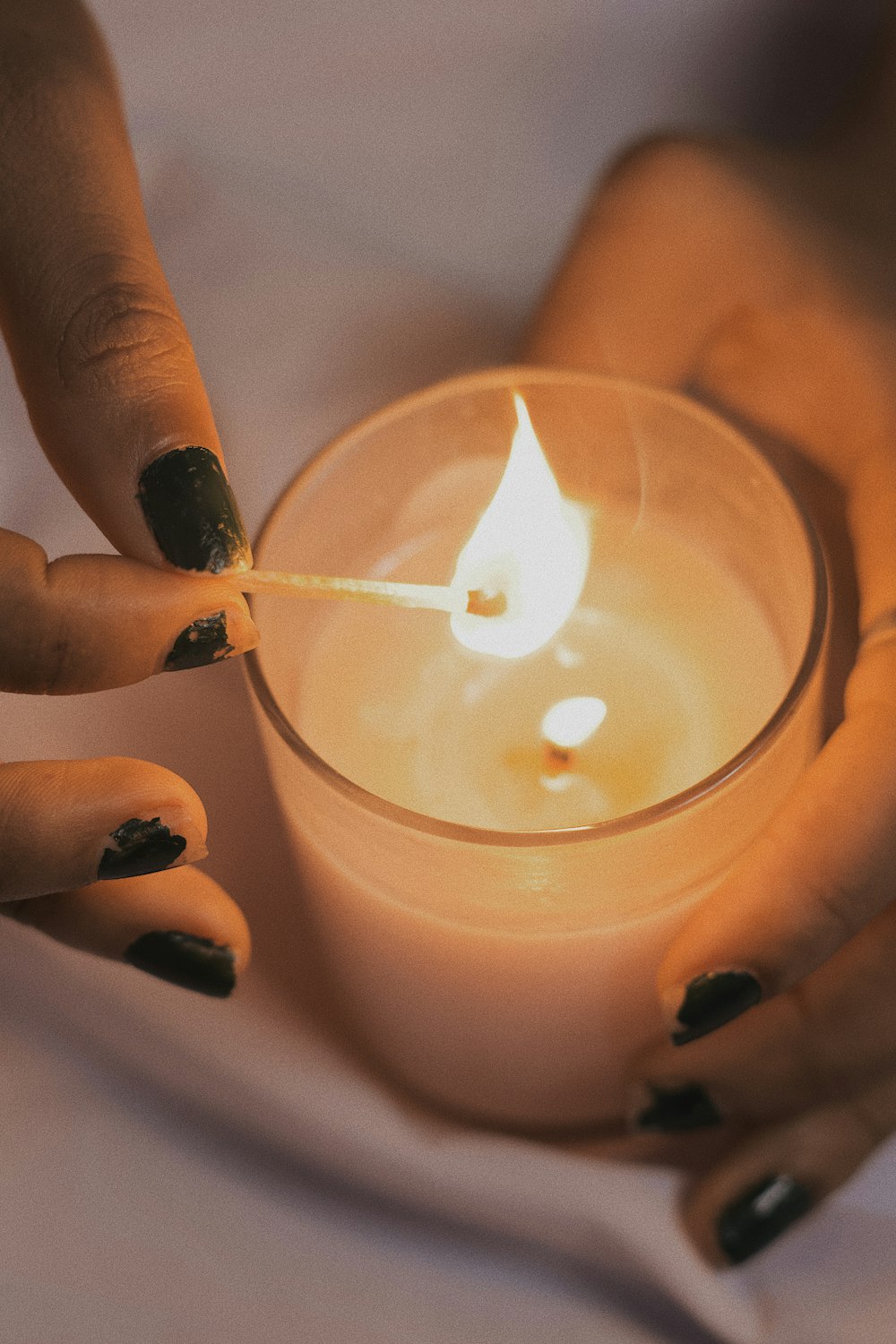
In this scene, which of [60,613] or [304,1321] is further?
[304,1321]

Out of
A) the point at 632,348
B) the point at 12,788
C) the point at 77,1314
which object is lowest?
the point at 77,1314

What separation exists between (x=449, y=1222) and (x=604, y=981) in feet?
0.63

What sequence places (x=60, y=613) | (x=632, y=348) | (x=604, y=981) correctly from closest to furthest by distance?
1. (x=60, y=613)
2. (x=604, y=981)
3. (x=632, y=348)

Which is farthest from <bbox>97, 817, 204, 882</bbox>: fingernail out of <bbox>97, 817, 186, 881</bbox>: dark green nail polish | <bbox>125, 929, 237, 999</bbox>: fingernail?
<bbox>125, 929, 237, 999</bbox>: fingernail

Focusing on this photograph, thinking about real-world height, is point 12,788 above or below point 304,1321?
above

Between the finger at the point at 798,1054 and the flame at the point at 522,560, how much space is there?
26cm

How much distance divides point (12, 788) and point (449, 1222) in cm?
33

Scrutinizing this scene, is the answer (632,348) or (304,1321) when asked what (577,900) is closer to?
(304,1321)

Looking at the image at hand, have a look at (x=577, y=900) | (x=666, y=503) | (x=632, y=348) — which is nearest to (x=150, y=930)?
(x=577, y=900)

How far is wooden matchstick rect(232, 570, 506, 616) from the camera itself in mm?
480

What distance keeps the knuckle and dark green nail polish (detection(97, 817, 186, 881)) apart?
176 millimetres

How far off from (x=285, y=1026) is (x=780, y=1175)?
0.90 feet

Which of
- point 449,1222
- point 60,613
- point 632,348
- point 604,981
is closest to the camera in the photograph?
point 60,613

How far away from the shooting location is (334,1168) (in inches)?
28.0
